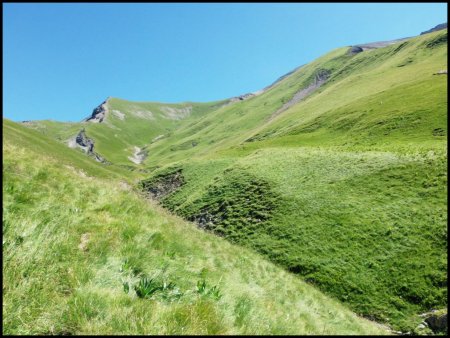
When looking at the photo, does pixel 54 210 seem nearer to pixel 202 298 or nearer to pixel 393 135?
pixel 202 298

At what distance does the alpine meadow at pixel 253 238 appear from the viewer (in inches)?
247

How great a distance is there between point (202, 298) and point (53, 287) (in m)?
3.09

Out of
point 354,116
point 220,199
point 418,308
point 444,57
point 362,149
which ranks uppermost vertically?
point 444,57

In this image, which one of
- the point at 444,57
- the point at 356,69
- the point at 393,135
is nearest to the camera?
the point at 393,135

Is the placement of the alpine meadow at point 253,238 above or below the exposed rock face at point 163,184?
below

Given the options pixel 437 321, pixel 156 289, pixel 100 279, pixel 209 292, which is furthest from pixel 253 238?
pixel 100 279

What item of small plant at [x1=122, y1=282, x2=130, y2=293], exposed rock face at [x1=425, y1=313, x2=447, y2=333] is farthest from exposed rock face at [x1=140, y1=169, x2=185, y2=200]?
small plant at [x1=122, y1=282, x2=130, y2=293]

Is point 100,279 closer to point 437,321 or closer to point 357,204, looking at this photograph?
point 437,321

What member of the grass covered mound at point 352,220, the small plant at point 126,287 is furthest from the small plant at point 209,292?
the grass covered mound at point 352,220

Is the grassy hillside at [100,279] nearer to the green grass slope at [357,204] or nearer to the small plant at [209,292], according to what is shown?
the small plant at [209,292]

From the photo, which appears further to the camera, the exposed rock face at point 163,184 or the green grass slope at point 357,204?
the exposed rock face at point 163,184

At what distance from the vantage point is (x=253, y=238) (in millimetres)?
39531

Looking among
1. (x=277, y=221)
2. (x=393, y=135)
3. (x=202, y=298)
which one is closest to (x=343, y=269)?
(x=277, y=221)

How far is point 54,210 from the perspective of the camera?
970 centimetres
